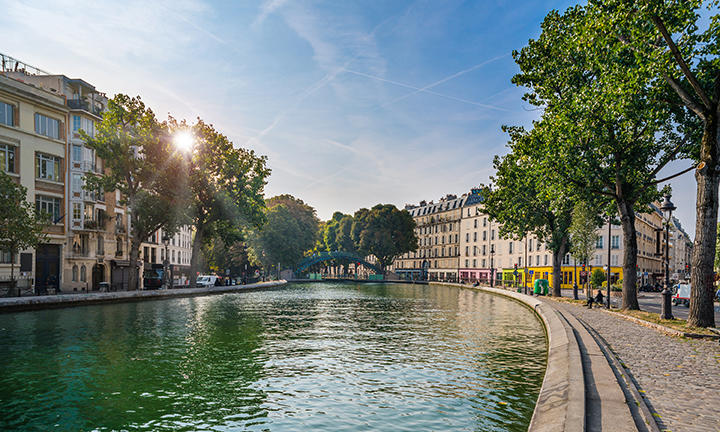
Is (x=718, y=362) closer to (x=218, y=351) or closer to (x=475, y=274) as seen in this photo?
(x=218, y=351)

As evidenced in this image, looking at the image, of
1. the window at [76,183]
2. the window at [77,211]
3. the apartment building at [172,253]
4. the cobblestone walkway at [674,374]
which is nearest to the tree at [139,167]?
the window at [76,183]

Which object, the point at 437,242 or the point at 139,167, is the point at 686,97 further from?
the point at 437,242

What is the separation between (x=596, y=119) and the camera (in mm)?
23250

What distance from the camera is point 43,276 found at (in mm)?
41656

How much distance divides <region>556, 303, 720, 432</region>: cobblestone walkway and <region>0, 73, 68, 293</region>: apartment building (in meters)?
38.9

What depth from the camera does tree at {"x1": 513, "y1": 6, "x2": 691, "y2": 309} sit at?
2064 cm

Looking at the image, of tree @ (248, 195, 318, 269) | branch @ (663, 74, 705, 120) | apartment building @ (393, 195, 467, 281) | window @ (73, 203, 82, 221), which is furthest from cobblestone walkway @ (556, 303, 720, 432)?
apartment building @ (393, 195, 467, 281)

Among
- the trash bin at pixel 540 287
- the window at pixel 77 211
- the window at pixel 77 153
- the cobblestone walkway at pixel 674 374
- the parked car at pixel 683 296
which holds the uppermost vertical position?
the window at pixel 77 153

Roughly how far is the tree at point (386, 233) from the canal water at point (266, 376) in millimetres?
82598

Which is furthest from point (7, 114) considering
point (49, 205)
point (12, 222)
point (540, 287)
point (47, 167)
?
point (540, 287)

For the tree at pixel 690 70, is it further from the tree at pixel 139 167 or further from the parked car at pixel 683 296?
the tree at pixel 139 167

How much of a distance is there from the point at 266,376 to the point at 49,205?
128ft

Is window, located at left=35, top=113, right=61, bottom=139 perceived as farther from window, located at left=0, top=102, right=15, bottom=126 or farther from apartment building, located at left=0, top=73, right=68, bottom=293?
window, located at left=0, top=102, right=15, bottom=126

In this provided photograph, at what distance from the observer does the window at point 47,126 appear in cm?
4131
